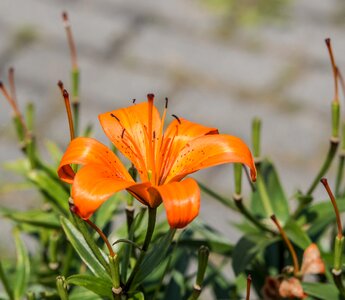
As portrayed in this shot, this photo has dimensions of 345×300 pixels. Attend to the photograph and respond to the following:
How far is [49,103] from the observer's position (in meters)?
3.27

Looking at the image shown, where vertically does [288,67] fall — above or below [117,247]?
above

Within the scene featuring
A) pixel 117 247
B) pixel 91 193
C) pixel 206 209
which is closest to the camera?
A: pixel 91 193

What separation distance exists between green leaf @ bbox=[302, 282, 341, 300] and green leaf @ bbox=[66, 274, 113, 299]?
0.80ft

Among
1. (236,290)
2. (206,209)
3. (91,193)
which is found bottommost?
(206,209)

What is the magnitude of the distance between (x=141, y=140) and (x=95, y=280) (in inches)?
7.1

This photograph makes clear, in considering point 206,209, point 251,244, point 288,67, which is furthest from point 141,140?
point 288,67

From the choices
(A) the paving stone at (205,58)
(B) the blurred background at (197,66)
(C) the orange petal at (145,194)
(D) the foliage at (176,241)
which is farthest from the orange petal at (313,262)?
(A) the paving stone at (205,58)

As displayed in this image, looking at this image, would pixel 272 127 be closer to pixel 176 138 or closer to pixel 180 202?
pixel 176 138

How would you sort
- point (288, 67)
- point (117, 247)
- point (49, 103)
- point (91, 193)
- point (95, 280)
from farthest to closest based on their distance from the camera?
point (288, 67)
point (49, 103)
point (117, 247)
point (95, 280)
point (91, 193)

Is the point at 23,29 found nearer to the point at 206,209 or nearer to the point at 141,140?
the point at 206,209

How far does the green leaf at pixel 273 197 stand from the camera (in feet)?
4.12

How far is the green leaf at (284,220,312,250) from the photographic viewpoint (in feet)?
3.71

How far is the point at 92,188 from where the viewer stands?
2.77 feet

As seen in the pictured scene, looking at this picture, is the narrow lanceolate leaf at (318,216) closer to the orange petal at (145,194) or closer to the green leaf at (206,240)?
the green leaf at (206,240)
